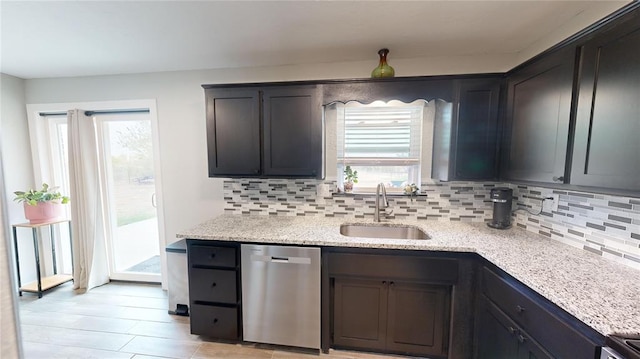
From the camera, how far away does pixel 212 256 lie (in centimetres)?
196

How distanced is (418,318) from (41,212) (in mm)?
3828

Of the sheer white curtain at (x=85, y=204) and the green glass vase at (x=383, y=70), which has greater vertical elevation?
the green glass vase at (x=383, y=70)

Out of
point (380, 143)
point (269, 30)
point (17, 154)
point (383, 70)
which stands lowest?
point (17, 154)

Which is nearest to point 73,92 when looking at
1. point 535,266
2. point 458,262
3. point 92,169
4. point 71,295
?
point 92,169

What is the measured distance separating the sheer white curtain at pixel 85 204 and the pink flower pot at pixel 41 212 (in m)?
0.18

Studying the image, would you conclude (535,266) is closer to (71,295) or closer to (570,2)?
(570,2)

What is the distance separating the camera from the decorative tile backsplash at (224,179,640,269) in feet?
4.85

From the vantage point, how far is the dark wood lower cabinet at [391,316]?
181cm

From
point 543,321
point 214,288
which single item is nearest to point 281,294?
point 214,288

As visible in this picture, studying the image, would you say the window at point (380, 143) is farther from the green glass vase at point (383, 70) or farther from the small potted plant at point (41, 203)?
the small potted plant at point (41, 203)

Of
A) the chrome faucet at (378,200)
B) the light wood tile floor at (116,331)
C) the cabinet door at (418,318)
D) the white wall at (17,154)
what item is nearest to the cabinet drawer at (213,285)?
the light wood tile floor at (116,331)

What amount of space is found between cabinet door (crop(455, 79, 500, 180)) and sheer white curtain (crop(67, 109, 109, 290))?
372cm

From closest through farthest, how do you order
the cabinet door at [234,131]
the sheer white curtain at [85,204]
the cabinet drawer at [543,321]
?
the cabinet drawer at [543,321]
the cabinet door at [234,131]
the sheer white curtain at [85,204]

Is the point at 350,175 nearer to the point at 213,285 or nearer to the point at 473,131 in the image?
the point at 473,131
